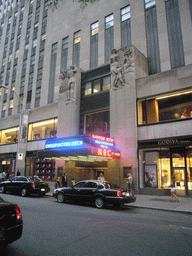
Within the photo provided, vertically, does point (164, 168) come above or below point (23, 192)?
above

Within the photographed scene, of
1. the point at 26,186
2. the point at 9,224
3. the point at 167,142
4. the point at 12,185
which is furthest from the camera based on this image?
the point at 167,142

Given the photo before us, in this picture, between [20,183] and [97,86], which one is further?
[97,86]

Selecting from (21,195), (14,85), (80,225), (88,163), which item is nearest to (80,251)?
(80,225)

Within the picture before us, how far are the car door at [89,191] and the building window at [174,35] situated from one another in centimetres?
1587

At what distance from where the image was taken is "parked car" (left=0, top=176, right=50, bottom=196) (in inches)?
601

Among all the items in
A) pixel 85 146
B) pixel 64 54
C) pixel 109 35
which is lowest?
pixel 85 146

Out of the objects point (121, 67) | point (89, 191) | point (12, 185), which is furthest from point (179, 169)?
point (12, 185)

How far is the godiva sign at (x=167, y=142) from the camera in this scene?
16.0 metres

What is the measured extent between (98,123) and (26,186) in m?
9.83

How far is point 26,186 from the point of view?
15.5 m

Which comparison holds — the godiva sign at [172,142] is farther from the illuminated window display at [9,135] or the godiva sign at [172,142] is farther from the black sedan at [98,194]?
the illuminated window display at [9,135]

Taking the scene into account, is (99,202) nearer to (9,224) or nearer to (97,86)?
(9,224)

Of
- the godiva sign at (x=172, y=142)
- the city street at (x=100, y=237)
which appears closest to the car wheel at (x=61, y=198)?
the city street at (x=100, y=237)

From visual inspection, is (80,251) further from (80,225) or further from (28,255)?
(80,225)
